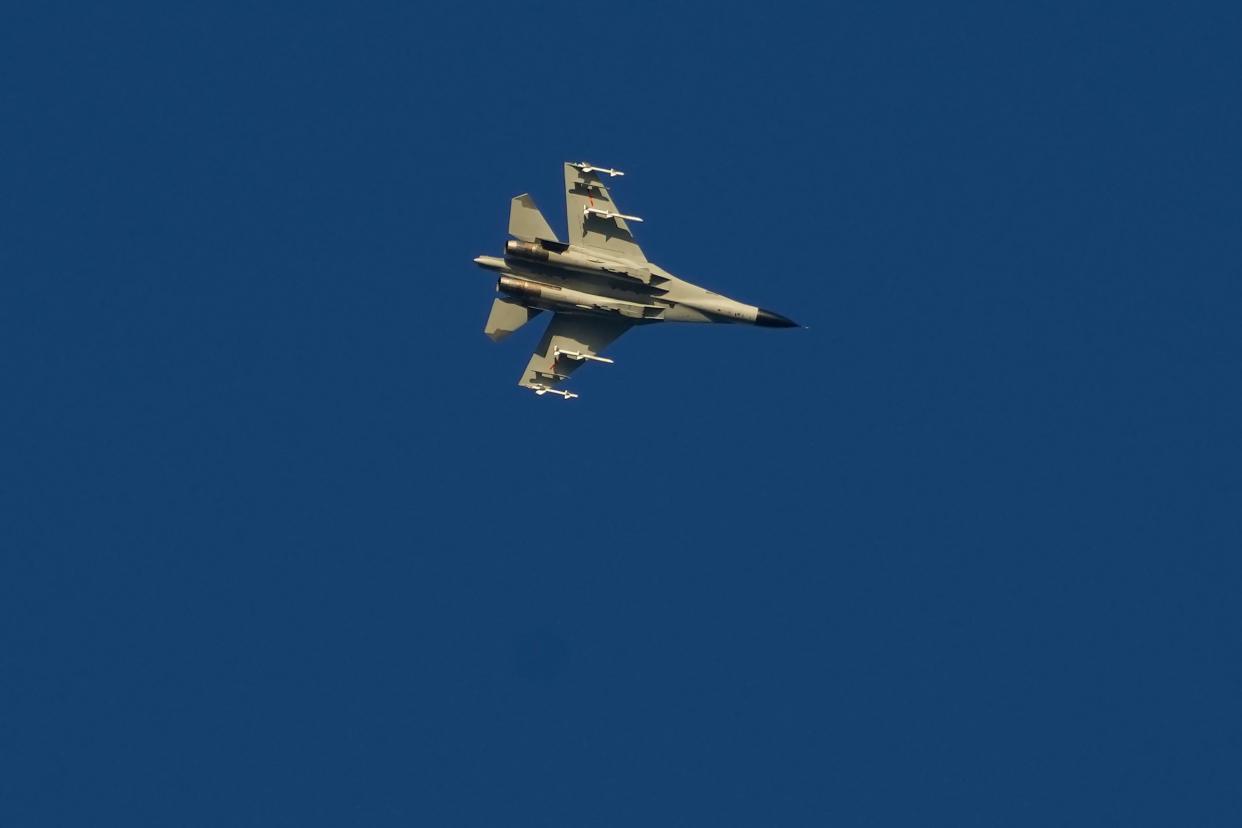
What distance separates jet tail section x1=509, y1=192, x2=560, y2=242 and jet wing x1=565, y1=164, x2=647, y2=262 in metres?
1.49

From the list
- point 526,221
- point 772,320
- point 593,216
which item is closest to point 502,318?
point 526,221

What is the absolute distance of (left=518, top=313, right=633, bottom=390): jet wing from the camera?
302 feet

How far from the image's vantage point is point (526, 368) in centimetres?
9244

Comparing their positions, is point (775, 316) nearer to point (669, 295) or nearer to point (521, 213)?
point (669, 295)

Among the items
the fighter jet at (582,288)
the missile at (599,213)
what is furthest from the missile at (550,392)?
the missile at (599,213)

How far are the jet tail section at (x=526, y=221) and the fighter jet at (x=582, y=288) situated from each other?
0.05 meters

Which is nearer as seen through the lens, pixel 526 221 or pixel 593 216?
pixel 526 221

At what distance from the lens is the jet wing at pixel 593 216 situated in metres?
90.1

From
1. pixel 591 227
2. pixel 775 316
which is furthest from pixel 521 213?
pixel 775 316

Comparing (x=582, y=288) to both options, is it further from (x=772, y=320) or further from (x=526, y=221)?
(x=772, y=320)

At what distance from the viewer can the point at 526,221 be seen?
8931 centimetres

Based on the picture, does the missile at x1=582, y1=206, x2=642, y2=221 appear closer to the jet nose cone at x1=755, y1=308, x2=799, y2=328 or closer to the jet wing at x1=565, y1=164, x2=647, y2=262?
the jet wing at x1=565, y1=164, x2=647, y2=262

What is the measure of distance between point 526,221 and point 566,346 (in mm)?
6910

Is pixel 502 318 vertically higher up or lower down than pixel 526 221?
lower down
